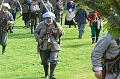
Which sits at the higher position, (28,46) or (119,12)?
(119,12)

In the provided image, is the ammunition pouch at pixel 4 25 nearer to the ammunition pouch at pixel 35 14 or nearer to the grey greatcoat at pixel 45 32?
the grey greatcoat at pixel 45 32

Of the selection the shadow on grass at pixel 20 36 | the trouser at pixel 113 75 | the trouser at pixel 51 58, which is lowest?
the shadow on grass at pixel 20 36

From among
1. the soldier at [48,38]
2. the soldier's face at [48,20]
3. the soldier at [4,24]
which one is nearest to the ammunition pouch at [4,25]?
the soldier at [4,24]

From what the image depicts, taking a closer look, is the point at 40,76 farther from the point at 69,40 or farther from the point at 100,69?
the point at 69,40

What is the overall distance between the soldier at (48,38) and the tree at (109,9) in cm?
825

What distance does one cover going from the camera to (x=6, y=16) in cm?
1590

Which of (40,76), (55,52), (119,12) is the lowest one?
(40,76)

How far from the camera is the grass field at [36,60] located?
1268 centimetres

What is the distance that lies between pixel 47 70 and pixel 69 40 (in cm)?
955

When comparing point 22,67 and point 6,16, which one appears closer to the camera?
point 22,67

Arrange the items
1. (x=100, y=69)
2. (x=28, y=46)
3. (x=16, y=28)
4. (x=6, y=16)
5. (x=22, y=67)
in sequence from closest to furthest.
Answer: (x=100, y=69) < (x=22, y=67) < (x=6, y=16) < (x=28, y=46) < (x=16, y=28)

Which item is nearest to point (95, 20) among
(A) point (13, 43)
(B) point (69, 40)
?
(B) point (69, 40)

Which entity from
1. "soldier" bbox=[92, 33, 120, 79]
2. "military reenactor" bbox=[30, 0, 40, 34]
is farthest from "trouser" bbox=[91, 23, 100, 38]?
"soldier" bbox=[92, 33, 120, 79]

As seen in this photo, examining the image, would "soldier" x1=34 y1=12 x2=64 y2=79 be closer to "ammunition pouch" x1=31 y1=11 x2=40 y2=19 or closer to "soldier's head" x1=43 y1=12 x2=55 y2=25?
"soldier's head" x1=43 y1=12 x2=55 y2=25
